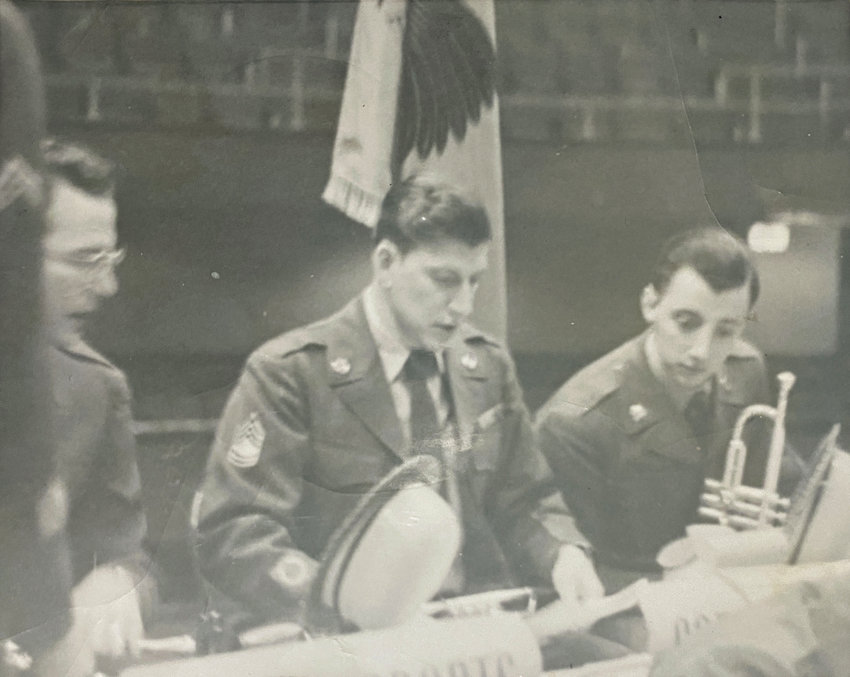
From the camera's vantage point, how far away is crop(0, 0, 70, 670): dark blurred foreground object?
8.00ft

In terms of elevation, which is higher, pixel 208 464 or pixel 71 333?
pixel 71 333

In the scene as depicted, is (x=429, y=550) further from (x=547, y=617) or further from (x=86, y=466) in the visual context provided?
(x=86, y=466)

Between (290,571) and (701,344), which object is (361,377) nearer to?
(290,571)

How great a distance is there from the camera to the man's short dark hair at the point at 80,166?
2.48 meters

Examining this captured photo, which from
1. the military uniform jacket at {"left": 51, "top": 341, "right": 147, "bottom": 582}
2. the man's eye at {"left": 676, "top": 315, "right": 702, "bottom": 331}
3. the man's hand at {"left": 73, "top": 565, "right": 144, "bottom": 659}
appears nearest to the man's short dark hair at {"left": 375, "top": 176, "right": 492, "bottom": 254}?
the man's eye at {"left": 676, "top": 315, "right": 702, "bottom": 331}

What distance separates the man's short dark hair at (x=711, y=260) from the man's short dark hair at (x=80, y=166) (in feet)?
4.87

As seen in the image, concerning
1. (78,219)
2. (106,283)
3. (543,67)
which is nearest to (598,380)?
(543,67)

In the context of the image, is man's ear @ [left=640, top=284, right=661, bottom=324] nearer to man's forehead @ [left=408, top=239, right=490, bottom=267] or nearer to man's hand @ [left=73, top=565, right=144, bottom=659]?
man's forehead @ [left=408, top=239, right=490, bottom=267]

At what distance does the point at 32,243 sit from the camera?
246 cm

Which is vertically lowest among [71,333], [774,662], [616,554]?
[774,662]

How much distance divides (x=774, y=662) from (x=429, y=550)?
996 mm

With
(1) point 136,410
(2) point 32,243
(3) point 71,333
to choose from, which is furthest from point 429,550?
(2) point 32,243

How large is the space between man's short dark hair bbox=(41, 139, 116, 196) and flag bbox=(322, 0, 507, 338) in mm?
598

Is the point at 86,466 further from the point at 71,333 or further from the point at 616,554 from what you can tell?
the point at 616,554
